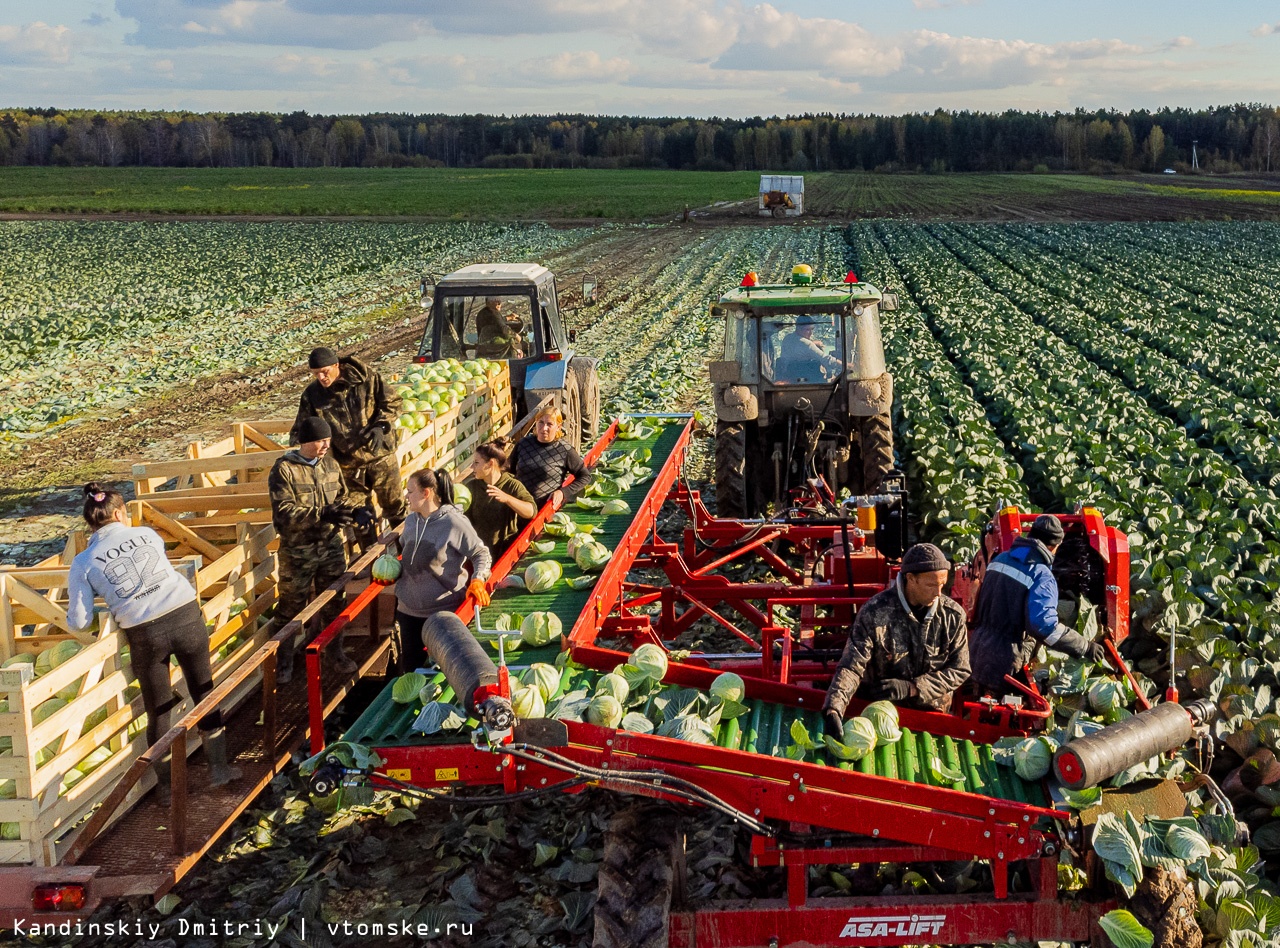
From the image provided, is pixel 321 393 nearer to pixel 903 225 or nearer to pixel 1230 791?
pixel 1230 791

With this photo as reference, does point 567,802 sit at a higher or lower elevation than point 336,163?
lower

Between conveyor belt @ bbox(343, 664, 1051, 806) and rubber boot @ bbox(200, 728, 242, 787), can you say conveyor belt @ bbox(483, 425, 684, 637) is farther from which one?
rubber boot @ bbox(200, 728, 242, 787)

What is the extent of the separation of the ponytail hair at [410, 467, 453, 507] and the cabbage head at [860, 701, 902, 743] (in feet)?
8.77

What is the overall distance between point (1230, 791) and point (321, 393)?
6.59 metres

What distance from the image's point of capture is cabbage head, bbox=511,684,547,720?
4.98 meters

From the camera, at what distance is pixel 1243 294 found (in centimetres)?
2780

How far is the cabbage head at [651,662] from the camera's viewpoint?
546 centimetres

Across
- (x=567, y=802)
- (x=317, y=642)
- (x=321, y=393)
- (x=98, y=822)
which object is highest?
(x=321, y=393)

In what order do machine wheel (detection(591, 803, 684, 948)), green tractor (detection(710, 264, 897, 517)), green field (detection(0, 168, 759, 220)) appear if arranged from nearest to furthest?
machine wheel (detection(591, 803, 684, 948)) < green tractor (detection(710, 264, 897, 517)) < green field (detection(0, 168, 759, 220))

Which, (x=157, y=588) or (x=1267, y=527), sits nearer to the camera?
(x=157, y=588)

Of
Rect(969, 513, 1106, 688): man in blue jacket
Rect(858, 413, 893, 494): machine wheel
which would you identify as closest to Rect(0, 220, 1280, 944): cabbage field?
Rect(969, 513, 1106, 688): man in blue jacket

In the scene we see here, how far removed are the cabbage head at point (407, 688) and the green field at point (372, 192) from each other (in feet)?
174

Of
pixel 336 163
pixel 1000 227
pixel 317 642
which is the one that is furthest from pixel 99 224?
pixel 336 163

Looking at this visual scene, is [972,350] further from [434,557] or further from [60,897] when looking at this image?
[60,897]
